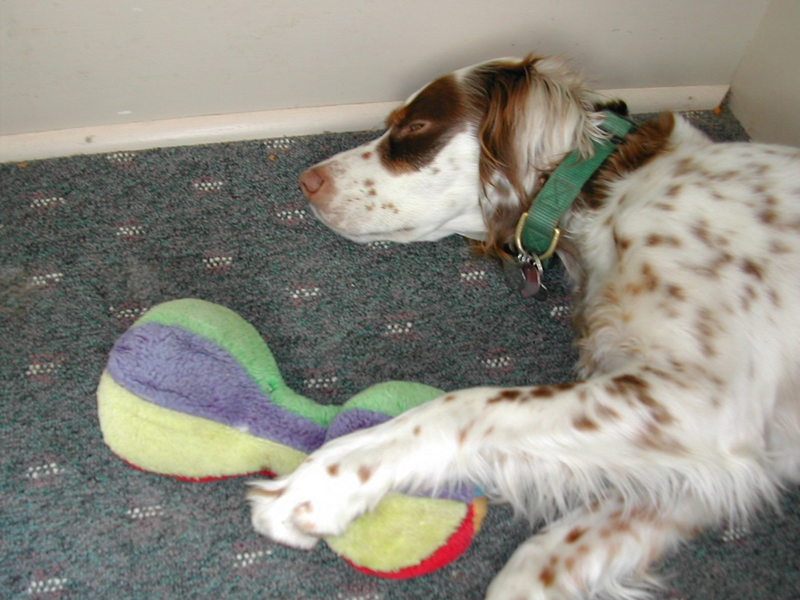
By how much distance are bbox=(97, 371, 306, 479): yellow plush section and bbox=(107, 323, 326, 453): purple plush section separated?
0.02 meters

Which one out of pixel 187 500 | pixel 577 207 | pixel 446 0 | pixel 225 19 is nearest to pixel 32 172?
pixel 225 19

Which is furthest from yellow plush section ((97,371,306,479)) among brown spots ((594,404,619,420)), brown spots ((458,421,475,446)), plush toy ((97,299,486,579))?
brown spots ((594,404,619,420))

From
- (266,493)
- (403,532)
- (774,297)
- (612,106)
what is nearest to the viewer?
(403,532)

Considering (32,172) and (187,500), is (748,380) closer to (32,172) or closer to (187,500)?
(187,500)

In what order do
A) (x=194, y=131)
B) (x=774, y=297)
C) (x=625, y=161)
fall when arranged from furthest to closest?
(x=194, y=131), (x=625, y=161), (x=774, y=297)

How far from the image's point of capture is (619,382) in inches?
54.2

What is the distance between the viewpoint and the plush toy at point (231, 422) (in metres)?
1.24

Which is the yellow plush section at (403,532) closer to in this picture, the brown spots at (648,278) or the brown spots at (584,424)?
the brown spots at (584,424)

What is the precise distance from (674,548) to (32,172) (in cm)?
206

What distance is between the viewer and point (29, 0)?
6.08 feet

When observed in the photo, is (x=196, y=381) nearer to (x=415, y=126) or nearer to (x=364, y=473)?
(x=364, y=473)

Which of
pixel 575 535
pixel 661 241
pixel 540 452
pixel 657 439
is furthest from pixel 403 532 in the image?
pixel 661 241

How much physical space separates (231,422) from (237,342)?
0.54 ft

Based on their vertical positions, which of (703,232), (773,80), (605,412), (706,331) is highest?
(773,80)
